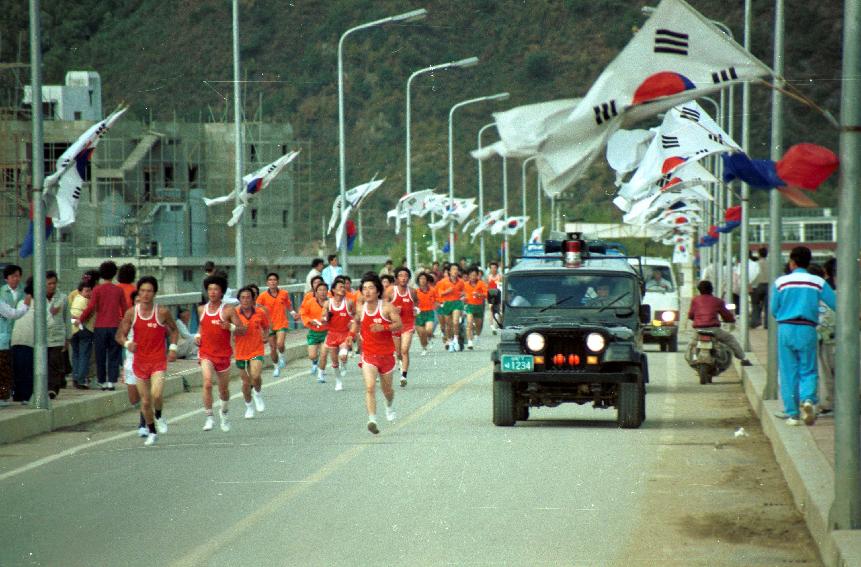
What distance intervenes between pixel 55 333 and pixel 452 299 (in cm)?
1466

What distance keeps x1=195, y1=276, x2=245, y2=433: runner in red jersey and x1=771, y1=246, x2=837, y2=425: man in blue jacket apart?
19.6 feet

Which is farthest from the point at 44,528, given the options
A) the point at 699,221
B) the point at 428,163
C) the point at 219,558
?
the point at 428,163

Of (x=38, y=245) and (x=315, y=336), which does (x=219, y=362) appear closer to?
(x=38, y=245)

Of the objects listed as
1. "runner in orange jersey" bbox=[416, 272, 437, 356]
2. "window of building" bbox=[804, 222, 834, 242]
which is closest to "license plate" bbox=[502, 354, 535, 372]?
"runner in orange jersey" bbox=[416, 272, 437, 356]

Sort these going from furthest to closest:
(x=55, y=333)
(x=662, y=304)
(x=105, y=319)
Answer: (x=662, y=304) < (x=105, y=319) < (x=55, y=333)

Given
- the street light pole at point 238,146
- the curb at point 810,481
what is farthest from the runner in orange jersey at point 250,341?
the street light pole at point 238,146

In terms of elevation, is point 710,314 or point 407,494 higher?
point 710,314

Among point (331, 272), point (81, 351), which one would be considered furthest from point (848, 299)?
point (331, 272)

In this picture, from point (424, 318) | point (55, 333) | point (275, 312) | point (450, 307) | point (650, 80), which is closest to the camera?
point (650, 80)

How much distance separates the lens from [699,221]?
2271 inches

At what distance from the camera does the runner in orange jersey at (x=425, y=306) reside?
31.0m

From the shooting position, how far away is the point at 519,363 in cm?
1633

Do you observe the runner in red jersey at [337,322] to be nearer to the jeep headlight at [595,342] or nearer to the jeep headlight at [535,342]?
the jeep headlight at [535,342]

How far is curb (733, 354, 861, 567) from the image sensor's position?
328 inches
